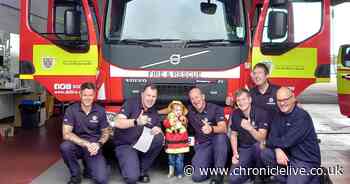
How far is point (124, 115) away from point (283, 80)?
6.96 ft

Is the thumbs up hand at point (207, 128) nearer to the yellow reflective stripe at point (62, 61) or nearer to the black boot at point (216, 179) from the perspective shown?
the black boot at point (216, 179)

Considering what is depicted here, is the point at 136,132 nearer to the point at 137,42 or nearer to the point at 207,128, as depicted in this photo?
the point at 207,128

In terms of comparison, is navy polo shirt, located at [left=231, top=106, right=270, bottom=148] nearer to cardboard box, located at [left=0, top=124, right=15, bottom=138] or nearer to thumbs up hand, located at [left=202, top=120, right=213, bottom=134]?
thumbs up hand, located at [left=202, top=120, right=213, bottom=134]

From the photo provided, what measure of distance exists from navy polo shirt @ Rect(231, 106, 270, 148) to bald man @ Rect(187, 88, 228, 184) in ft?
0.74

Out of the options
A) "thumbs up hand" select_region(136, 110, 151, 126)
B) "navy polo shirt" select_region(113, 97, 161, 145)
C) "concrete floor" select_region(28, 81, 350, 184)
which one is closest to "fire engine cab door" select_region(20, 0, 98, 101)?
"navy polo shirt" select_region(113, 97, 161, 145)

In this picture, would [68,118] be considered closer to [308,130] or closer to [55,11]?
[308,130]

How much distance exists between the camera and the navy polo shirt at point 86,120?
5949mm

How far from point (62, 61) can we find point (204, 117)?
199 centimetres

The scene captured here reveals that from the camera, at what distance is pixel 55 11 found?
855 cm

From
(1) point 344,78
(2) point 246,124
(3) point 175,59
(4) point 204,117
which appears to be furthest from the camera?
(1) point 344,78

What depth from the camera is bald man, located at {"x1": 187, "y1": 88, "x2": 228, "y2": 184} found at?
616cm

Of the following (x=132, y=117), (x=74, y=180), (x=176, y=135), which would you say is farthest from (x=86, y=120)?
(x=176, y=135)

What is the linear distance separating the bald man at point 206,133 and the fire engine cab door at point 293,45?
32.6 inches

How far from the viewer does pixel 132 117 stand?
6.19 meters
